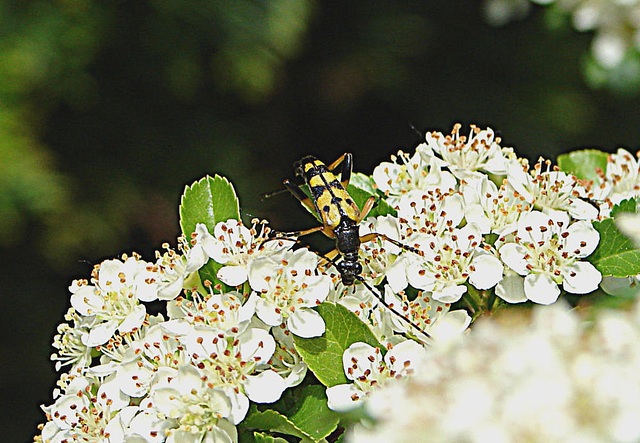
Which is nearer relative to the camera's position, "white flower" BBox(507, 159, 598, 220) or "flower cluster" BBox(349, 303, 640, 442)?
"flower cluster" BBox(349, 303, 640, 442)

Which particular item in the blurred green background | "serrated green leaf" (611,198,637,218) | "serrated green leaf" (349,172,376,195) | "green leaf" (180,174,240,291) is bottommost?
"serrated green leaf" (611,198,637,218)

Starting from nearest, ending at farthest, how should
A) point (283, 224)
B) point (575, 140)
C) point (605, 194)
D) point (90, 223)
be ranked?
point (605, 194) → point (90, 223) → point (283, 224) → point (575, 140)

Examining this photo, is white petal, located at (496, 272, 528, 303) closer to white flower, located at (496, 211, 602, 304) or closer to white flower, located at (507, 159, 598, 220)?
white flower, located at (496, 211, 602, 304)

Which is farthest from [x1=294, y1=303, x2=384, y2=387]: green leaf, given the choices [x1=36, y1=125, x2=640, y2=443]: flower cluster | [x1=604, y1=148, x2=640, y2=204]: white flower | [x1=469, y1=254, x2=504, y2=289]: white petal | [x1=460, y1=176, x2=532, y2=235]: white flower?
[x1=604, y1=148, x2=640, y2=204]: white flower

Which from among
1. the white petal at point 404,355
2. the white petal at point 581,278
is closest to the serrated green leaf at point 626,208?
the white petal at point 581,278

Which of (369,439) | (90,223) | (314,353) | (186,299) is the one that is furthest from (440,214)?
(90,223)

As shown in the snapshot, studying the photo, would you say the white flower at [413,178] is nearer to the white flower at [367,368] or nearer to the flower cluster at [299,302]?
the flower cluster at [299,302]

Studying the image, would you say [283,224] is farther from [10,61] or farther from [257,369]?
[257,369]
